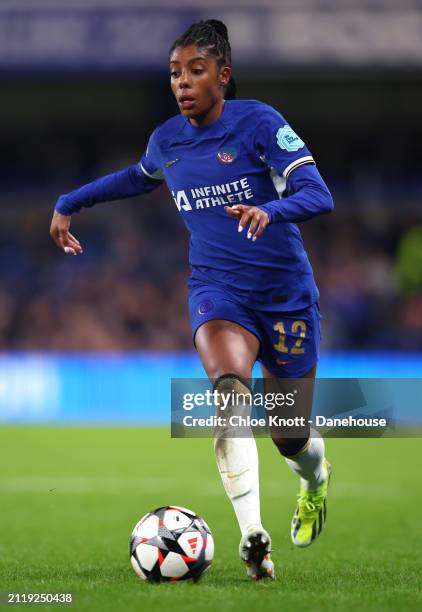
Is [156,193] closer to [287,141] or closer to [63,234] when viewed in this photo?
[63,234]

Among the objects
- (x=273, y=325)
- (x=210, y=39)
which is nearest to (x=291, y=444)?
(x=273, y=325)

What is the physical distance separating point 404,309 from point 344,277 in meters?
1.27

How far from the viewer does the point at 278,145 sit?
5133 mm

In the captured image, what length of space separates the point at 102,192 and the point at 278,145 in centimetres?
114

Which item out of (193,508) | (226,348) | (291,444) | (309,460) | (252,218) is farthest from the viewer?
(193,508)

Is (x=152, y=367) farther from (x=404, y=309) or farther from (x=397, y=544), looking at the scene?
(x=397, y=544)

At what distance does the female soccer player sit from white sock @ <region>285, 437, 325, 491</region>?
0.64 ft

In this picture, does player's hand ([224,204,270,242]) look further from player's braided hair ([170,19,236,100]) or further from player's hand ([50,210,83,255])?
player's hand ([50,210,83,255])

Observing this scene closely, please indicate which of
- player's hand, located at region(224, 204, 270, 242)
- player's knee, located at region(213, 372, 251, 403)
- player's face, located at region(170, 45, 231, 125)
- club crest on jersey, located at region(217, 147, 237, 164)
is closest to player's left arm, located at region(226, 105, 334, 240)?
player's hand, located at region(224, 204, 270, 242)

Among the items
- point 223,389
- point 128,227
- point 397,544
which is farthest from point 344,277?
point 223,389

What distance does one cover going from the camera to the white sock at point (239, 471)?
15.8ft

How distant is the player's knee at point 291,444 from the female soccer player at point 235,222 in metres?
0.02

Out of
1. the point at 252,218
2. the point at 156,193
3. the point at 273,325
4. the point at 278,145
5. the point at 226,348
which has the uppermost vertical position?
the point at 156,193

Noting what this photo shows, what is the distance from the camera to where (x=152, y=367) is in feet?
53.6
